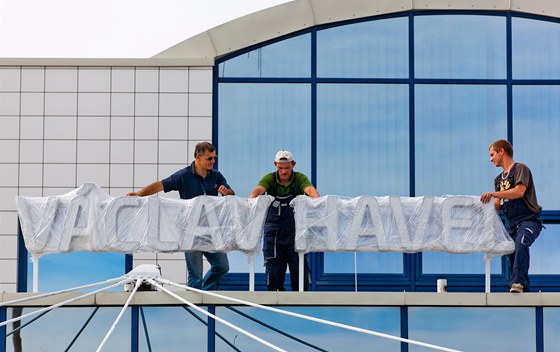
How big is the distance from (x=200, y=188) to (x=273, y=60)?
4.28 meters

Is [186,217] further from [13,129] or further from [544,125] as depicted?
[544,125]

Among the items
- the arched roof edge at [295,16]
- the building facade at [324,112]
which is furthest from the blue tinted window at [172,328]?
the arched roof edge at [295,16]

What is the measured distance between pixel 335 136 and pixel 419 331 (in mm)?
4840

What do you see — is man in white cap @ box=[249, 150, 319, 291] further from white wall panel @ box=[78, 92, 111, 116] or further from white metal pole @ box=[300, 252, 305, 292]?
white wall panel @ box=[78, 92, 111, 116]

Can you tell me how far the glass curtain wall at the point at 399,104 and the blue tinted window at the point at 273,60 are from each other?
0.01 meters

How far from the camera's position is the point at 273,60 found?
2183cm

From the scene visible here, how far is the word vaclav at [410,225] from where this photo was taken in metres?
17.4

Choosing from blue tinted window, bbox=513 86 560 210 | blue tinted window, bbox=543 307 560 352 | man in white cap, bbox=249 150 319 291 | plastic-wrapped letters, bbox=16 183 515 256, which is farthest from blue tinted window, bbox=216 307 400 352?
blue tinted window, bbox=513 86 560 210

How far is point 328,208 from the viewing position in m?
17.4

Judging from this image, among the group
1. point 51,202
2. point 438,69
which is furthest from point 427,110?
point 51,202

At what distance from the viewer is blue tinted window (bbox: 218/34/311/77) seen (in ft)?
71.5

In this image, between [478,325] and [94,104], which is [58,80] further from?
[478,325]

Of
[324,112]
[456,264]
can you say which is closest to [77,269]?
[324,112]

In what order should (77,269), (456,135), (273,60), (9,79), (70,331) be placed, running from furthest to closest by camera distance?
(273,60)
(456,135)
(9,79)
(77,269)
(70,331)
